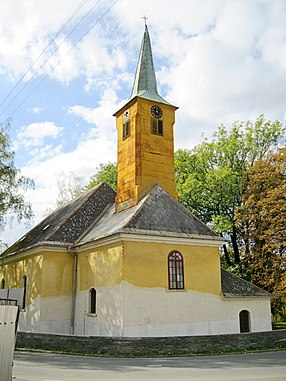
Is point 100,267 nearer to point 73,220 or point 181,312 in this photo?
point 181,312

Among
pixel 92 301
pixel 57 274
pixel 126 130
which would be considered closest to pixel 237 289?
Answer: pixel 92 301

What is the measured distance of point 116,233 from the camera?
774 inches

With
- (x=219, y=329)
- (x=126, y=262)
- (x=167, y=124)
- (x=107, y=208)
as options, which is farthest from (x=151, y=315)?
(x=167, y=124)

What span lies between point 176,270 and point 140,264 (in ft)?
7.17

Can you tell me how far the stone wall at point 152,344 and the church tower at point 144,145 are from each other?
341 inches

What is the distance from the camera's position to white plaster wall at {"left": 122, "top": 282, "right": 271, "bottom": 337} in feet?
62.7

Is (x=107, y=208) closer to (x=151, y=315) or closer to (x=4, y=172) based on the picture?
(x=4, y=172)

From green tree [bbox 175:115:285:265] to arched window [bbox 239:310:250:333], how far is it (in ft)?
32.9

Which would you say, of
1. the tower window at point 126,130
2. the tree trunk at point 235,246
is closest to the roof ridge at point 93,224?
the tower window at point 126,130

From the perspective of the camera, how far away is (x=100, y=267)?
848 inches

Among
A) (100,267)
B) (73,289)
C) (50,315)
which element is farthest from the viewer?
(73,289)

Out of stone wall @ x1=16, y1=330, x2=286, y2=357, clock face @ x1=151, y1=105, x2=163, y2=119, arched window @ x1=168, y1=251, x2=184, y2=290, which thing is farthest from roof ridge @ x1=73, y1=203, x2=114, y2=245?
stone wall @ x1=16, y1=330, x2=286, y2=357

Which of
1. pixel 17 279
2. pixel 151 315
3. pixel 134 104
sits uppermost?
pixel 134 104

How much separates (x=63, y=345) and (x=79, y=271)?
21.6ft
